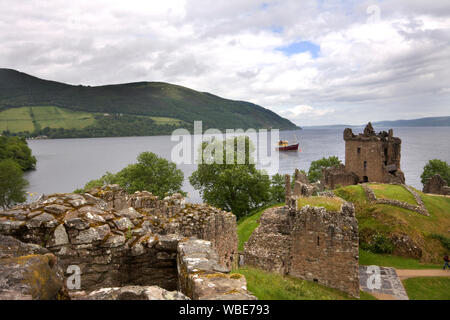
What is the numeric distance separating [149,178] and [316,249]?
1317 inches

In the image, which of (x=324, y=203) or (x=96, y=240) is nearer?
(x=96, y=240)

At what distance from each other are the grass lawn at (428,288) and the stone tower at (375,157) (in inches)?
1008

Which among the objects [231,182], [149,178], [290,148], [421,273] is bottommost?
[421,273]

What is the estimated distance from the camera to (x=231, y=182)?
138 ft

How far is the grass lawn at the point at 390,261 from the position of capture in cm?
2066

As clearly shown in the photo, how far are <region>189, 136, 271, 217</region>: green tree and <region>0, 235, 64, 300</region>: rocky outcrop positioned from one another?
3705cm

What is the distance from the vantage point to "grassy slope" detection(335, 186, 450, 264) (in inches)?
875

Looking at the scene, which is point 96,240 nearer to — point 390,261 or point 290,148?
point 390,261

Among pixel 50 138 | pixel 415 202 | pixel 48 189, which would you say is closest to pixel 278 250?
pixel 415 202

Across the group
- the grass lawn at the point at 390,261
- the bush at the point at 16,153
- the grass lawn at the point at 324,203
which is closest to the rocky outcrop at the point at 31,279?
the grass lawn at the point at 324,203

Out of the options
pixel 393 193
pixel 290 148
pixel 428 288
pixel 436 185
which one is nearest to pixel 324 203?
pixel 428 288

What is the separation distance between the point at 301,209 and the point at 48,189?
2685 inches

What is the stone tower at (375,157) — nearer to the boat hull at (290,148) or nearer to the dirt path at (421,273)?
the dirt path at (421,273)
